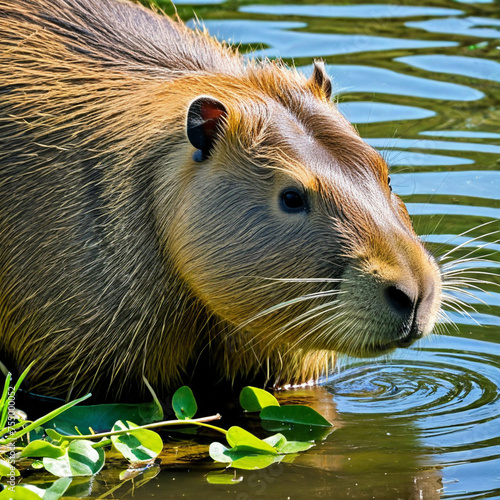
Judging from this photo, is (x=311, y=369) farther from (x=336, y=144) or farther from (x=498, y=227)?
(x=498, y=227)

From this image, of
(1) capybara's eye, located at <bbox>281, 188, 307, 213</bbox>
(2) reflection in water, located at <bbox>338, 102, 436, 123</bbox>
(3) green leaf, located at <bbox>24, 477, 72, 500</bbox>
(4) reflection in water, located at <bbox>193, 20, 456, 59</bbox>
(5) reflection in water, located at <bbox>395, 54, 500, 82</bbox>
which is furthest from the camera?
(4) reflection in water, located at <bbox>193, 20, 456, 59</bbox>

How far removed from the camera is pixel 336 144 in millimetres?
6594

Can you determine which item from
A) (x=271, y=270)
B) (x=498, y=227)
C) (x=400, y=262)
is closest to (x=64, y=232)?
(x=271, y=270)

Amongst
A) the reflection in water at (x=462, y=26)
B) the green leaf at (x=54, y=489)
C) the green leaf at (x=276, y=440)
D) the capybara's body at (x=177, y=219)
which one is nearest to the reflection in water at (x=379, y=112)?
the reflection in water at (x=462, y=26)

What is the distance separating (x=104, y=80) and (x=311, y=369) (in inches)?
87.5

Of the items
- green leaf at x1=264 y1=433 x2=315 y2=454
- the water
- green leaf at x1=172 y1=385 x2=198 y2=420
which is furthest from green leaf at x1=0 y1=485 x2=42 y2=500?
green leaf at x1=264 y1=433 x2=315 y2=454

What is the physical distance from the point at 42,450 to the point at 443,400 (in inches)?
93.9

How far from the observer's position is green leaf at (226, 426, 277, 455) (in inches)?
242

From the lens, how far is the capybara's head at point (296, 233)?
6.18 metres

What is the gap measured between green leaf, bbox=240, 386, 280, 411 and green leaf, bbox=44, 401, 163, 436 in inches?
19.6

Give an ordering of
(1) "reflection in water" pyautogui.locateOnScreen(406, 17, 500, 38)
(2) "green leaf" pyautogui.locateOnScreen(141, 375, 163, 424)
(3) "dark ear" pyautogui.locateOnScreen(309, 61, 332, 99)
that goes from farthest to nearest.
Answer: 1. (1) "reflection in water" pyautogui.locateOnScreen(406, 17, 500, 38)
2. (3) "dark ear" pyautogui.locateOnScreen(309, 61, 332, 99)
3. (2) "green leaf" pyautogui.locateOnScreen(141, 375, 163, 424)

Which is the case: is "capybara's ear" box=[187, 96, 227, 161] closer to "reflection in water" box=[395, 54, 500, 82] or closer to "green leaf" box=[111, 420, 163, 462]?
"green leaf" box=[111, 420, 163, 462]

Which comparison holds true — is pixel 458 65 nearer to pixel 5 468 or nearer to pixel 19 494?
pixel 5 468

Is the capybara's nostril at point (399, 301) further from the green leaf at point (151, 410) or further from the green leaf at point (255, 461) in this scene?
the green leaf at point (151, 410)
